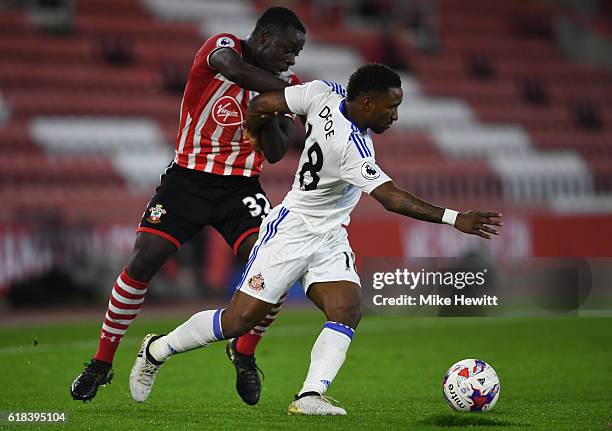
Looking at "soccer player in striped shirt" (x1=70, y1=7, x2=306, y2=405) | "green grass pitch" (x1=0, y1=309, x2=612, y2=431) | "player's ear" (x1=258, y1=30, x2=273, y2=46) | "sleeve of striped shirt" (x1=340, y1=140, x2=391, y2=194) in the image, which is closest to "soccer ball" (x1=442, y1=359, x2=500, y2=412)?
"green grass pitch" (x1=0, y1=309, x2=612, y2=431)

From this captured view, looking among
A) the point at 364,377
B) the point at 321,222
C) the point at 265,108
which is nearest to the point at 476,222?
the point at 321,222

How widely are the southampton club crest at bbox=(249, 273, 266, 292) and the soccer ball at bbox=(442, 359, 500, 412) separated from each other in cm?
121

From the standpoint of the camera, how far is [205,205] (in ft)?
23.7

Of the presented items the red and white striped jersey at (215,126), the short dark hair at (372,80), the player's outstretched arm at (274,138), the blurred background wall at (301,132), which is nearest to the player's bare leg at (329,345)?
the player's outstretched arm at (274,138)

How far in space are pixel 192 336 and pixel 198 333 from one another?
6 centimetres

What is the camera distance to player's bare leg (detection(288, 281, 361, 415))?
20.3 ft

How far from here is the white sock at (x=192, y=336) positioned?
6512 millimetres

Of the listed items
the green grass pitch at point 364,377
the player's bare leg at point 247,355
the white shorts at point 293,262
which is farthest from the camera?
the player's bare leg at point 247,355

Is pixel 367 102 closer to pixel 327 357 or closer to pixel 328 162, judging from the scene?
pixel 328 162

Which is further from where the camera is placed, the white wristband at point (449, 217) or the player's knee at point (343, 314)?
the player's knee at point (343, 314)

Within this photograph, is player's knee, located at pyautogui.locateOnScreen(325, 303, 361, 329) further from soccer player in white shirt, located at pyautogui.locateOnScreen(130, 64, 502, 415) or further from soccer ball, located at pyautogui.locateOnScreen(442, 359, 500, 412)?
soccer ball, located at pyautogui.locateOnScreen(442, 359, 500, 412)

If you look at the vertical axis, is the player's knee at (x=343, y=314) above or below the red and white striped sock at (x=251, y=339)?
above

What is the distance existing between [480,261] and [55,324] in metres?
6.79

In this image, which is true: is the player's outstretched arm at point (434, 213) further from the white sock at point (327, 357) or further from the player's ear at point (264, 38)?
the player's ear at point (264, 38)
